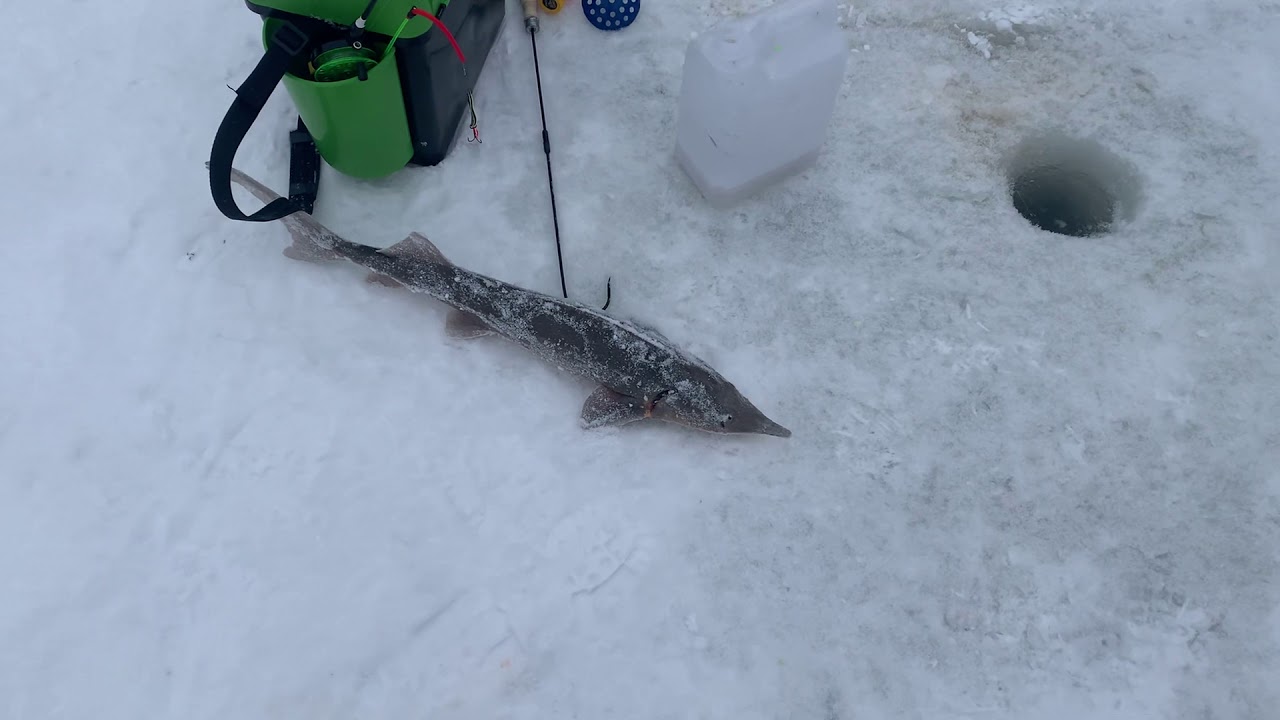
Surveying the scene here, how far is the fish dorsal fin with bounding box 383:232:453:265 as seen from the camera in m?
3.46

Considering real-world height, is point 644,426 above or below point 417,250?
below

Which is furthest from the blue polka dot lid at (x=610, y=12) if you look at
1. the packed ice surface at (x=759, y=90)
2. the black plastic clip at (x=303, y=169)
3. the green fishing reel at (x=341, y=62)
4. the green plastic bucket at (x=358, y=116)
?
the black plastic clip at (x=303, y=169)

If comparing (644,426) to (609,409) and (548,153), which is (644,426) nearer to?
(609,409)

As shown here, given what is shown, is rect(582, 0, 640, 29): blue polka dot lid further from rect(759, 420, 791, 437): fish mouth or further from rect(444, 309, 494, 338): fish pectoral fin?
rect(759, 420, 791, 437): fish mouth

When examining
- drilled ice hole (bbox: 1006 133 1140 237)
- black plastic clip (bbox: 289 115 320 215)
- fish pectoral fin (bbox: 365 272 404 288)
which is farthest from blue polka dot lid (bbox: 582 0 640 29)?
drilled ice hole (bbox: 1006 133 1140 237)

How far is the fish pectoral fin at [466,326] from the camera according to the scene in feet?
11.4

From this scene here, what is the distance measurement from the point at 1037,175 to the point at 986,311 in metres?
1.03

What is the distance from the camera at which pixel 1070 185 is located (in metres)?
4.04

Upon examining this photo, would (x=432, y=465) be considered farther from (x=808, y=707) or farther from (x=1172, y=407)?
(x=1172, y=407)

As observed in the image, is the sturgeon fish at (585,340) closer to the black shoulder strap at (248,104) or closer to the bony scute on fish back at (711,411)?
the bony scute on fish back at (711,411)

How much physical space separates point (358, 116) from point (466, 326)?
1062 mm

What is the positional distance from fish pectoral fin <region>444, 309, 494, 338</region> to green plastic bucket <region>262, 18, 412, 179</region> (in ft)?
2.87

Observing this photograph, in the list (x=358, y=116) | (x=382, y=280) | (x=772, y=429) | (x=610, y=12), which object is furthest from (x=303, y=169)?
(x=772, y=429)

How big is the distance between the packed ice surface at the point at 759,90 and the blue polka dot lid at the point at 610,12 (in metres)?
0.99
